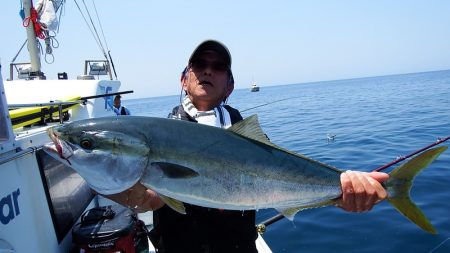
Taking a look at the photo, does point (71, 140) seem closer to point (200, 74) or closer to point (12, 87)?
point (200, 74)

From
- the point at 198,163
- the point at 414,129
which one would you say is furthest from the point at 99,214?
the point at 414,129

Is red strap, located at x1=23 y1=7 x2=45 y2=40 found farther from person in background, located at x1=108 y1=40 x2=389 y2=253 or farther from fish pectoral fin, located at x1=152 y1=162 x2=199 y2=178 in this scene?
fish pectoral fin, located at x1=152 y1=162 x2=199 y2=178

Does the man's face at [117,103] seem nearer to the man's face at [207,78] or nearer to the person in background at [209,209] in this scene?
the person in background at [209,209]

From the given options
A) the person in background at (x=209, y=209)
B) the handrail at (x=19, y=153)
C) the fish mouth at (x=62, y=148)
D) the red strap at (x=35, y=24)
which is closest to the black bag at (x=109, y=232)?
the person in background at (x=209, y=209)

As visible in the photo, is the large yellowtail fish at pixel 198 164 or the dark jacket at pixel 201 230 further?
the dark jacket at pixel 201 230

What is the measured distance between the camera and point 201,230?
321 centimetres

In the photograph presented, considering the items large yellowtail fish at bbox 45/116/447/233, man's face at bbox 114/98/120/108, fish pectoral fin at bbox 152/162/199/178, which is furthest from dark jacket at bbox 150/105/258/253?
man's face at bbox 114/98/120/108

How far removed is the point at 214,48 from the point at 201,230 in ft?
5.88

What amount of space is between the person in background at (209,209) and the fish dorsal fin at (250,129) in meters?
0.77

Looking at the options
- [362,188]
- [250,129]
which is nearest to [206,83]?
[250,129]

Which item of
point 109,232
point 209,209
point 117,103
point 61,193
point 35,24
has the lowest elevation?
point 109,232

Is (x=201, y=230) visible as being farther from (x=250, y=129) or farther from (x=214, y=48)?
(x=214, y=48)

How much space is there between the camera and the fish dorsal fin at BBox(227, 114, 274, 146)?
2740 millimetres

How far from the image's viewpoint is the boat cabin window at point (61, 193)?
13.2 feet
